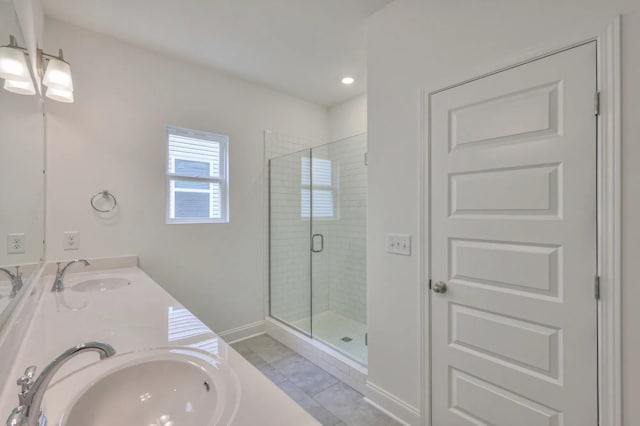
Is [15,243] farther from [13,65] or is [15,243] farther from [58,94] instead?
[58,94]

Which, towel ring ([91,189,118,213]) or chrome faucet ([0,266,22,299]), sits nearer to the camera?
Result: chrome faucet ([0,266,22,299])

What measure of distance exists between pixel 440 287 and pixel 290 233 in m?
1.93

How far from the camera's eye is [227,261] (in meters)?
2.91

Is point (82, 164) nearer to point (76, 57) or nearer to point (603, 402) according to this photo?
point (76, 57)

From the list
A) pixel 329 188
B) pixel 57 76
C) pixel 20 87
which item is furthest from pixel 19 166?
pixel 329 188

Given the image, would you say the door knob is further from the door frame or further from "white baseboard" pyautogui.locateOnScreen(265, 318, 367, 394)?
"white baseboard" pyautogui.locateOnScreen(265, 318, 367, 394)

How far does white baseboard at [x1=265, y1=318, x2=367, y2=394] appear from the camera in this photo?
2.18 meters

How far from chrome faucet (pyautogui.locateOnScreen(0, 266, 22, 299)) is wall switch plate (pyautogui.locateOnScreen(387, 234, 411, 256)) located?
5.80ft

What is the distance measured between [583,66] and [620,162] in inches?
16.5

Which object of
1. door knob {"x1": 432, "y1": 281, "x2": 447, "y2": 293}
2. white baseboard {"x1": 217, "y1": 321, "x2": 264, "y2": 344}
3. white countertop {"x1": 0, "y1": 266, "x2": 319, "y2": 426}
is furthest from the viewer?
white baseboard {"x1": 217, "y1": 321, "x2": 264, "y2": 344}

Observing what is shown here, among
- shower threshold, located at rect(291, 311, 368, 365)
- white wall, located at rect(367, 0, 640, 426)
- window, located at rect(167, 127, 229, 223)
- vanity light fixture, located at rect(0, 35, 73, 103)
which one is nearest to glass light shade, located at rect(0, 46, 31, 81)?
vanity light fixture, located at rect(0, 35, 73, 103)

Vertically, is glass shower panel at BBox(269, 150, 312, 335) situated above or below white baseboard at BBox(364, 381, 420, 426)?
above

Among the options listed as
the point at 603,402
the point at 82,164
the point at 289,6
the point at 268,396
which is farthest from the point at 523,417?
the point at 82,164

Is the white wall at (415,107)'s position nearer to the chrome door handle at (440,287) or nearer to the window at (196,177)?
the chrome door handle at (440,287)
